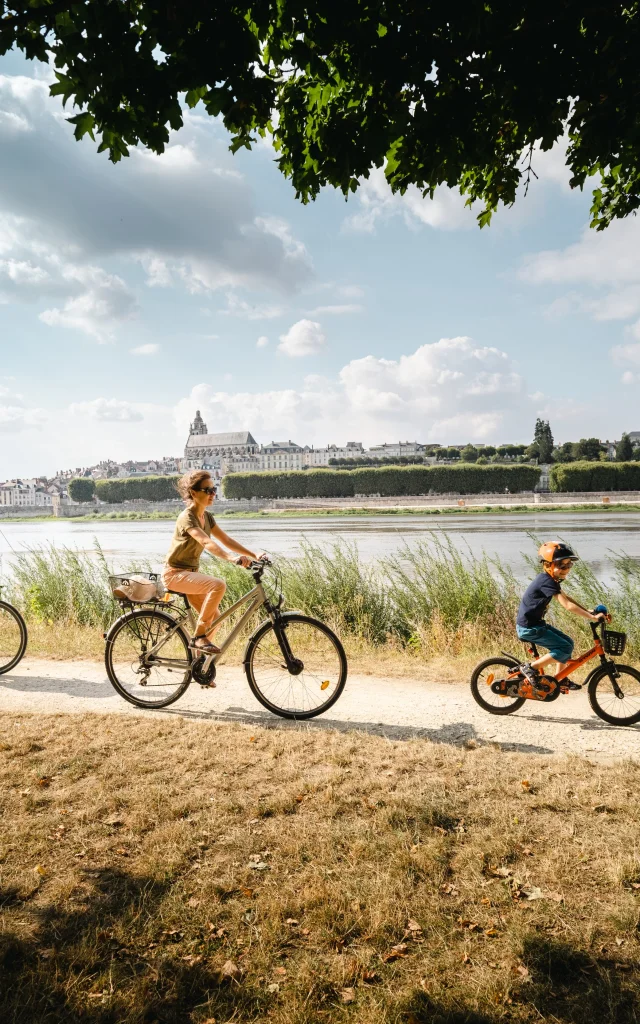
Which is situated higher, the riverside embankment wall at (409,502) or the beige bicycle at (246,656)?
the riverside embankment wall at (409,502)

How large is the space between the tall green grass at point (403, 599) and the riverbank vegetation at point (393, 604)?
17 millimetres

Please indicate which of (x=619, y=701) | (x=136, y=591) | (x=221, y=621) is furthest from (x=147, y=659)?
(x=619, y=701)

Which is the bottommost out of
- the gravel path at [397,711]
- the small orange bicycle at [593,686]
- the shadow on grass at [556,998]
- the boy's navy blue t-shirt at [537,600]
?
the gravel path at [397,711]

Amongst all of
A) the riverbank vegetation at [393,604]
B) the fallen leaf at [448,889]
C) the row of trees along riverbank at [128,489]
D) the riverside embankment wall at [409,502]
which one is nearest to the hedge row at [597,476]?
the riverside embankment wall at [409,502]

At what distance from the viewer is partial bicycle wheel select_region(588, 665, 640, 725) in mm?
5578

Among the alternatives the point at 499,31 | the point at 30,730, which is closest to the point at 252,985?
the point at 30,730

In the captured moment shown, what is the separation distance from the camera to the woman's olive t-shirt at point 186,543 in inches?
227

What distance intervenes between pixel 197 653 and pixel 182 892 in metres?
2.85

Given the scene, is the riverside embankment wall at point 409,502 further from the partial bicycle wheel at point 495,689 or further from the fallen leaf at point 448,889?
the fallen leaf at point 448,889

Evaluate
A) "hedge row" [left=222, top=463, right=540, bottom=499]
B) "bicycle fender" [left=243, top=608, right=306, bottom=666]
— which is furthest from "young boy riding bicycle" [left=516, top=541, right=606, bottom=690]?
"hedge row" [left=222, top=463, right=540, bottom=499]

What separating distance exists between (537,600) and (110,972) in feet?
13.7

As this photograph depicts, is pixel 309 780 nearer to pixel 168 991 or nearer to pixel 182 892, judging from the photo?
pixel 182 892

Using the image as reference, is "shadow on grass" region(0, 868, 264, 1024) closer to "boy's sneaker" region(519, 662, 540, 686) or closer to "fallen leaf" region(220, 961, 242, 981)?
"fallen leaf" region(220, 961, 242, 981)

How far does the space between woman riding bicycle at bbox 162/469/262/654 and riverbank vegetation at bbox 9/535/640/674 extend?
2.61 meters
